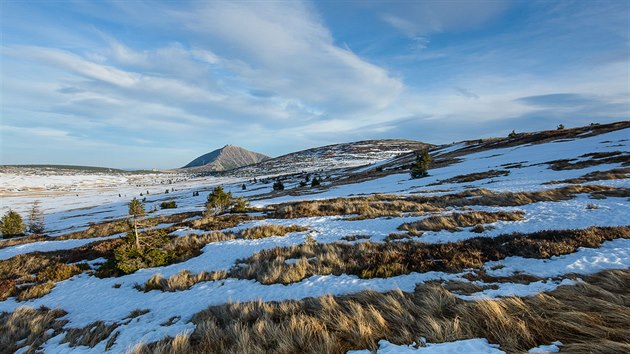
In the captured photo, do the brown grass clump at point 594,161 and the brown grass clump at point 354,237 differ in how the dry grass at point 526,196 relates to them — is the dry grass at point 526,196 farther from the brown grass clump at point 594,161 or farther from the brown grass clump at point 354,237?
the brown grass clump at point 594,161

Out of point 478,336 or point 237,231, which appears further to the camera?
point 237,231

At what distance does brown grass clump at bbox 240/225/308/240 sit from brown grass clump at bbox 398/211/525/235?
555 centimetres

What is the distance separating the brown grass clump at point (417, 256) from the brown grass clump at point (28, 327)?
15.0ft

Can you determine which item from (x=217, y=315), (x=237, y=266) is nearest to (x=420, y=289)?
(x=217, y=315)

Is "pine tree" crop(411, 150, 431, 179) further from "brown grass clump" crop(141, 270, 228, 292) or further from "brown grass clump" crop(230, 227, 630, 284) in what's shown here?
"brown grass clump" crop(141, 270, 228, 292)

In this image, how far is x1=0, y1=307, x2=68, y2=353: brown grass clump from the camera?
6.44 meters

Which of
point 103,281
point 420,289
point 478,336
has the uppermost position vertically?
point 478,336

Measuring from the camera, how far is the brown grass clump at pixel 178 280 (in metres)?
9.27

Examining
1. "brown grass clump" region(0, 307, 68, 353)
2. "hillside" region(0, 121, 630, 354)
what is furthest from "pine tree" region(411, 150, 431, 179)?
"brown grass clump" region(0, 307, 68, 353)

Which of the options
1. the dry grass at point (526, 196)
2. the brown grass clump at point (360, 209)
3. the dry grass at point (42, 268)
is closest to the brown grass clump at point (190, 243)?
the dry grass at point (42, 268)

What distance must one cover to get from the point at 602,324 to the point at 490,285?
2.43 m

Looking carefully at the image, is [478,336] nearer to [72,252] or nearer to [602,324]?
[602,324]

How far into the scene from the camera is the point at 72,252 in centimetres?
1480

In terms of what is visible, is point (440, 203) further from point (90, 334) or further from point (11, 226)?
point (11, 226)
